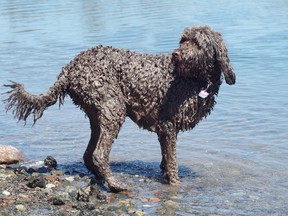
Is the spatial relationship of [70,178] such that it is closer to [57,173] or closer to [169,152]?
[57,173]

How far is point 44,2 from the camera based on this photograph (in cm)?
2783

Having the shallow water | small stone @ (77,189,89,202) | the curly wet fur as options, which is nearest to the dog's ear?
the curly wet fur

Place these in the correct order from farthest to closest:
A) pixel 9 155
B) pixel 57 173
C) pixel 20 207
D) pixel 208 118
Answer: pixel 208 118, pixel 9 155, pixel 57 173, pixel 20 207

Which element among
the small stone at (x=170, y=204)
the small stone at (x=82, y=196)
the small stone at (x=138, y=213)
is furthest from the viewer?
the small stone at (x=170, y=204)

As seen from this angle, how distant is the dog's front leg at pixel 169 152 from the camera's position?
710 cm

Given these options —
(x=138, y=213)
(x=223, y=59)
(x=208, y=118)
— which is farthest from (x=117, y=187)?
(x=208, y=118)

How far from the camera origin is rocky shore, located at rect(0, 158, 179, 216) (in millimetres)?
6094

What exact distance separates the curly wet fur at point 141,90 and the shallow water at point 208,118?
71 cm

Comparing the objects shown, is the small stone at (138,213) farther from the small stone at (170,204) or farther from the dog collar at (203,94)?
the dog collar at (203,94)

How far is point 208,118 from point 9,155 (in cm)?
334

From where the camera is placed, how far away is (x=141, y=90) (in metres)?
6.96

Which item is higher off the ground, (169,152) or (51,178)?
(169,152)

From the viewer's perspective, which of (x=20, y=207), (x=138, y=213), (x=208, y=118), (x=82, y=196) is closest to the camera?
(x=20, y=207)

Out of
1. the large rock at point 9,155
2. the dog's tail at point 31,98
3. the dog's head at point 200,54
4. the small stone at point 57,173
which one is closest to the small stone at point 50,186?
the small stone at point 57,173
